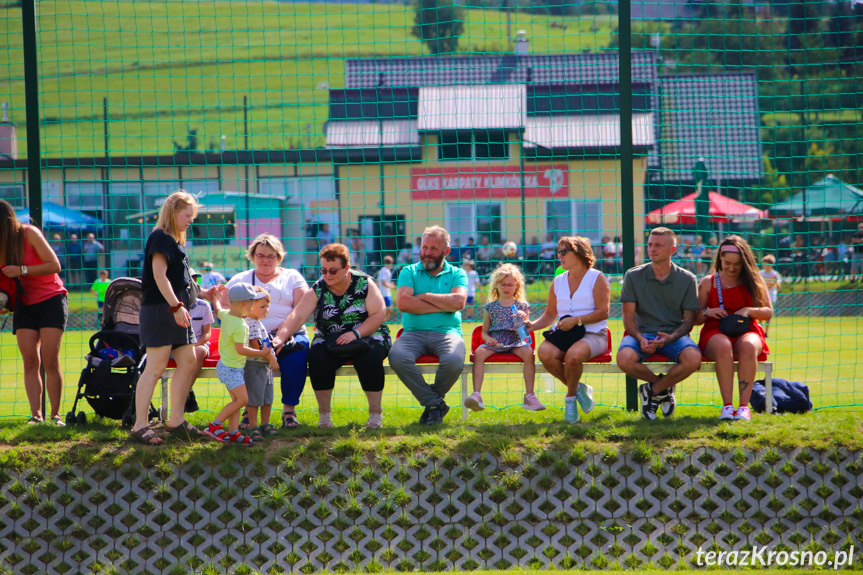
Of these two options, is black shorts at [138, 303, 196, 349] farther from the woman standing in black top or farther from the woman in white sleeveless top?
the woman in white sleeveless top

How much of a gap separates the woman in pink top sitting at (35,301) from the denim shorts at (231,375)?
1.54m

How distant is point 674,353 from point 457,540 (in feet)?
7.32

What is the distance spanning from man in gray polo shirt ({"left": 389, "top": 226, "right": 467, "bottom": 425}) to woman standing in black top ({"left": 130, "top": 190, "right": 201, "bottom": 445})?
153 cm

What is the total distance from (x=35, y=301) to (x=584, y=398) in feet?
13.8

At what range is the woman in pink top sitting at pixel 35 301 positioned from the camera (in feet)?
19.5

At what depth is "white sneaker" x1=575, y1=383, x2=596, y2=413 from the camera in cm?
586

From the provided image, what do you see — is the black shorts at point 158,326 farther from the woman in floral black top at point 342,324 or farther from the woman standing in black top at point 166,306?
the woman in floral black top at point 342,324

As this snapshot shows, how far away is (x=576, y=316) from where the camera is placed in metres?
6.02

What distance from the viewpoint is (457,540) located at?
4.83 metres

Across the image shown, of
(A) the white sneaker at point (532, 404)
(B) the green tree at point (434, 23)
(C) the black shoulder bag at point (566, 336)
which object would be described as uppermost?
(B) the green tree at point (434, 23)

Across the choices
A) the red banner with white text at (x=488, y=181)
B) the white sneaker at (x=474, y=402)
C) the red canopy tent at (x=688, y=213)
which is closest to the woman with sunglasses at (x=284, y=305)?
the white sneaker at (x=474, y=402)

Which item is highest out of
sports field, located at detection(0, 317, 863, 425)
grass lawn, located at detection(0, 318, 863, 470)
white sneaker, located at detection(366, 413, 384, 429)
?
white sneaker, located at detection(366, 413, 384, 429)

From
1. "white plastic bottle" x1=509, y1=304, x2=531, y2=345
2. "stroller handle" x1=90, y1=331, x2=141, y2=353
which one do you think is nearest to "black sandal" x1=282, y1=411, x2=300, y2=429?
"stroller handle" x1=90, y1=331, x2=141, y2=353

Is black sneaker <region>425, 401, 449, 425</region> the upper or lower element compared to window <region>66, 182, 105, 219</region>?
lower
